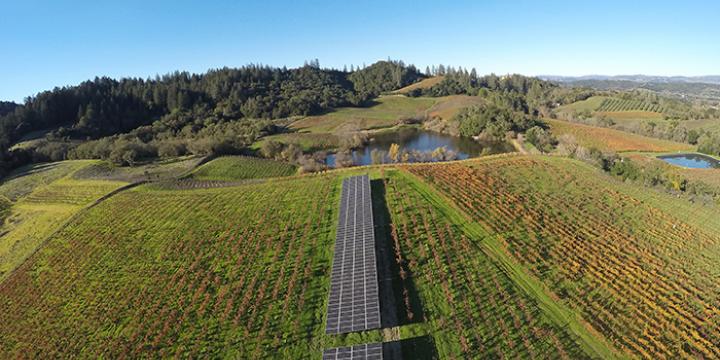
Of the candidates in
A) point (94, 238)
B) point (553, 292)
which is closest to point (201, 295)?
point (94, 238)

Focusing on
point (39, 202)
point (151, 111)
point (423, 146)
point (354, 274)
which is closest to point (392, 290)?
point (354, 274)

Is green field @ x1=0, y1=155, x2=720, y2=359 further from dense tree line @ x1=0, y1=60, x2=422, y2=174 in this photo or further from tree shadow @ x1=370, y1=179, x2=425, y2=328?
dense tree line @ x1=0, y1=60, x2=422, y2=174

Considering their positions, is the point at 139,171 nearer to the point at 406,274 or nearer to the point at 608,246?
the point at 406,274

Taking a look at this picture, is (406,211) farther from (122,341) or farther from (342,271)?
(122,341)

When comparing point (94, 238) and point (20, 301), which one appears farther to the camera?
point (94, 238)

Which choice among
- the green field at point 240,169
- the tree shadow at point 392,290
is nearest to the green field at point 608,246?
the tree shadow at point 392,290

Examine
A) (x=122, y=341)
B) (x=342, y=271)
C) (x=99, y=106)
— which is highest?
(x=99, y=106)

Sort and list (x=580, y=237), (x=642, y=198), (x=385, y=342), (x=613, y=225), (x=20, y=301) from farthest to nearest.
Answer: (x=642, y=198) → (x=613, y=225) → (x=580, y=237) → (x=20, y=301) → (x=385, y=342)
